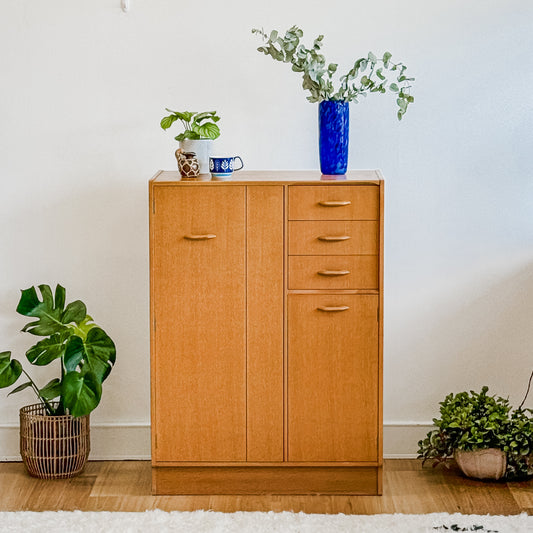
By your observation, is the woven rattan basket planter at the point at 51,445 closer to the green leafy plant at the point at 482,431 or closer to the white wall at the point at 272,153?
the white wall at the point at 272,153

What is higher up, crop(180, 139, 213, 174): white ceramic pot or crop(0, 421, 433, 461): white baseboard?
crop(180, 139, 213, 174): white ceramic pot

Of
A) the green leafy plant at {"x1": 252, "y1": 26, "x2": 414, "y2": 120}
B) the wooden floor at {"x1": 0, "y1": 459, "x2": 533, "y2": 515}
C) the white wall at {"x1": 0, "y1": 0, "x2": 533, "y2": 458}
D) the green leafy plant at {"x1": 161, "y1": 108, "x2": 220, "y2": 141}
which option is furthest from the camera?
the white wall at {"x1": 0, "y1": 0, "x2": 533, "y2": 458}

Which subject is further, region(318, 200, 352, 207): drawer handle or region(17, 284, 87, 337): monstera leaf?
region(17, 284, 87, 337): monstera leaf

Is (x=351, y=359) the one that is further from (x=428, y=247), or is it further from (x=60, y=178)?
(x=60, y=178)

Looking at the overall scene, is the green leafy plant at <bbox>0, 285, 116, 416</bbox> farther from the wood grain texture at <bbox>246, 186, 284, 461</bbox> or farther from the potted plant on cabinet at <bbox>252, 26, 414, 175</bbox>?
the potted plant on cabinet at <bbox>252, 26, 414, 175</bbox>

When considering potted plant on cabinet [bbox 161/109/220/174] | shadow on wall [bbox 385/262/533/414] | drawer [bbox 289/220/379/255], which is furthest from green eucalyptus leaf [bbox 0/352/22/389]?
shadow on wall [bbox 385/262/533/414]

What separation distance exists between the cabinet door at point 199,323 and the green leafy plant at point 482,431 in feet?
2.48

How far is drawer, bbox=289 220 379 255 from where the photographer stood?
3270 millimetres

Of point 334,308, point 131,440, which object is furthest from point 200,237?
point 131,440

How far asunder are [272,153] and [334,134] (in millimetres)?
386

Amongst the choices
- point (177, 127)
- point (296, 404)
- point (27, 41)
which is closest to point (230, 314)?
point (296, 404)

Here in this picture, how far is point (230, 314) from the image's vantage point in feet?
10.9

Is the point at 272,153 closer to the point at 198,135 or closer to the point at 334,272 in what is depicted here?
the point at 198,135

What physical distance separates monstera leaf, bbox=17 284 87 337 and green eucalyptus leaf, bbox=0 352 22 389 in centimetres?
12
